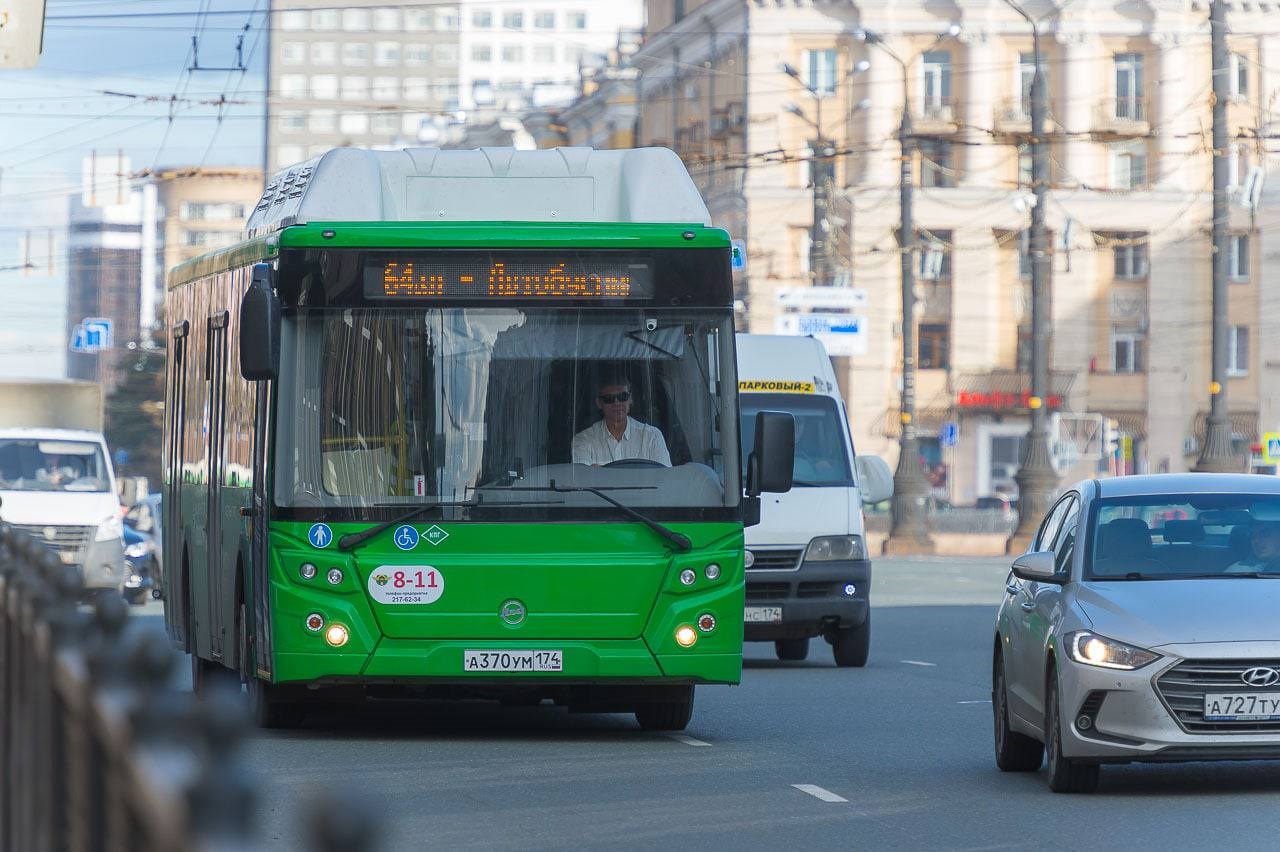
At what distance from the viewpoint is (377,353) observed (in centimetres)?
1272

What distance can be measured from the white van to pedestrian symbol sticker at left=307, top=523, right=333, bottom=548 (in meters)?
7.04

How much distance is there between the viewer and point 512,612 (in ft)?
41.3

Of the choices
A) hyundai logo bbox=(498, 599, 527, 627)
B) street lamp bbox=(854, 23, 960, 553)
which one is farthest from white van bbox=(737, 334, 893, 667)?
street lamp bbox=(854, 23, 960, 553)

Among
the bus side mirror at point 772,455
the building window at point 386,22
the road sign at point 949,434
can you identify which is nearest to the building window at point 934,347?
the road sign at point 949,434

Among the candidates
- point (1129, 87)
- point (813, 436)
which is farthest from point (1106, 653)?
point (1129, 87)

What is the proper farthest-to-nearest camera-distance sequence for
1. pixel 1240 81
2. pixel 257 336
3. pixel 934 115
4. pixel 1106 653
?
pixel 1240 81 < pixel 934 115 < pixel 257 336 < pixel 1106 653

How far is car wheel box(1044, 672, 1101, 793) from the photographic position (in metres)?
10.5

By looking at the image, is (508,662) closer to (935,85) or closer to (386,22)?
(935,85)

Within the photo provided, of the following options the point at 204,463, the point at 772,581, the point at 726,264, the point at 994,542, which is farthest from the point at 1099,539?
the point at 994,542

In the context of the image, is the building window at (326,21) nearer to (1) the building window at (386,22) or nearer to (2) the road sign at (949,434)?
(1) the building window at (386,22)

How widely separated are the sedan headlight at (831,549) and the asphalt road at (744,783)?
2.61 metres

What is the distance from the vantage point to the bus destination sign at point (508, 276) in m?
12.8

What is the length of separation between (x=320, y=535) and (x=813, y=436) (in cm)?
819

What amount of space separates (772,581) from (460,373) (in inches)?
284
